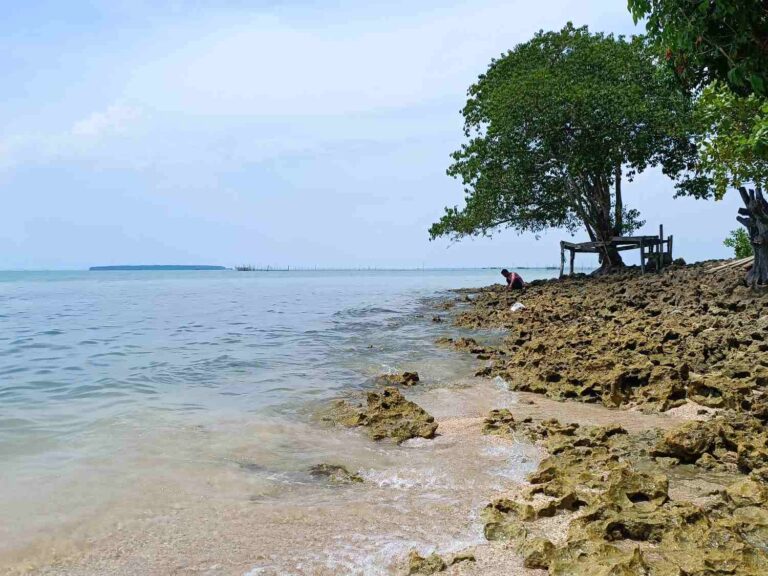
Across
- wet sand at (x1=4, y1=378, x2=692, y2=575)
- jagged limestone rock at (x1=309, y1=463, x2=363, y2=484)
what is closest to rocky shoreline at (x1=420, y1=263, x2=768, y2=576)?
wet sand at (x1=4, y1=378, x2=692, y2=575)

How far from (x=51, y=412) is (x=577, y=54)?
27.1 meters

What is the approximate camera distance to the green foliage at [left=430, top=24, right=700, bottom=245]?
2467 centimetres

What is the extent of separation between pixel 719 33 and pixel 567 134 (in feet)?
68.4

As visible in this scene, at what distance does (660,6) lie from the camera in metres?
6.69

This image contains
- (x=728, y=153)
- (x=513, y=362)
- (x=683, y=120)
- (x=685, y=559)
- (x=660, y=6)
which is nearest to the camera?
(x=685, y=559)

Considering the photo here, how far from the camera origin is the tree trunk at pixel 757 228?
51.4ft

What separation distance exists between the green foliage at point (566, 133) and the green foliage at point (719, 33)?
1756cm

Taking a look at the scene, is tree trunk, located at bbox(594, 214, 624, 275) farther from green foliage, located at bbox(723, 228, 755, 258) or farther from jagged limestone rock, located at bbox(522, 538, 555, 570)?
jagged limestone rock, located at bbox(522, 538, 555, 570)

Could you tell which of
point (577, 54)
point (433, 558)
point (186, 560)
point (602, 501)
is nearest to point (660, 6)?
point (602, 501)

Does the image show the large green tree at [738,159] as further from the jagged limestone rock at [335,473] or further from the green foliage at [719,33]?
the jagged limestone rock at [335,473]

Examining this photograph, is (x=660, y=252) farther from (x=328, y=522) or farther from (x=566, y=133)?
(x=328, y=522)

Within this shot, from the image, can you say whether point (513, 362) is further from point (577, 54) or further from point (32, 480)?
point (577, 54)

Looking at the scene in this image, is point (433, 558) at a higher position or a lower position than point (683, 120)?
lower

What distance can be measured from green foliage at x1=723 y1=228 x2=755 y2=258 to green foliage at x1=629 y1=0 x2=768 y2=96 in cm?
2256
